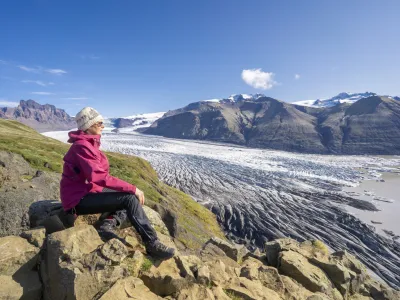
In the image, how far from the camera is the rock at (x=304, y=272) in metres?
12.3

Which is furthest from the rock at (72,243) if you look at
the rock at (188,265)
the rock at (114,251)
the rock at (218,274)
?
the rock at (218,274)

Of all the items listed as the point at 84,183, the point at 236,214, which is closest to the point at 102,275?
the point at 84,183

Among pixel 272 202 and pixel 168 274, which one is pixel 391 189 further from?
pixel 168 274

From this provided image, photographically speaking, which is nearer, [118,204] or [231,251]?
[118,204]

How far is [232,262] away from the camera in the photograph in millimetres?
13102

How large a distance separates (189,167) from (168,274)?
11670cm

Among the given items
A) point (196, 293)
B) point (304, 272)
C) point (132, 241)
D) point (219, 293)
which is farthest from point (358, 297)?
point (132, 241)

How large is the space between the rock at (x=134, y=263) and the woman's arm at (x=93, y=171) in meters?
2.10

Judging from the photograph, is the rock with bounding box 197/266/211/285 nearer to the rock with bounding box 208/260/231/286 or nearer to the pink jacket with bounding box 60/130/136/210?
the rock with bounding box 208/260/231/286

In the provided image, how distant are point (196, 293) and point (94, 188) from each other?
4.53m

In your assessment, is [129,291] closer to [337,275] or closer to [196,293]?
[196,293]

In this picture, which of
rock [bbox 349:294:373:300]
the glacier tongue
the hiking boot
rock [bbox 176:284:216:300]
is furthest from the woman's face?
the glacier tongue

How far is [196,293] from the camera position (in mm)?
7797

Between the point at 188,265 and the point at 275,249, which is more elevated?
the point at 188,265
